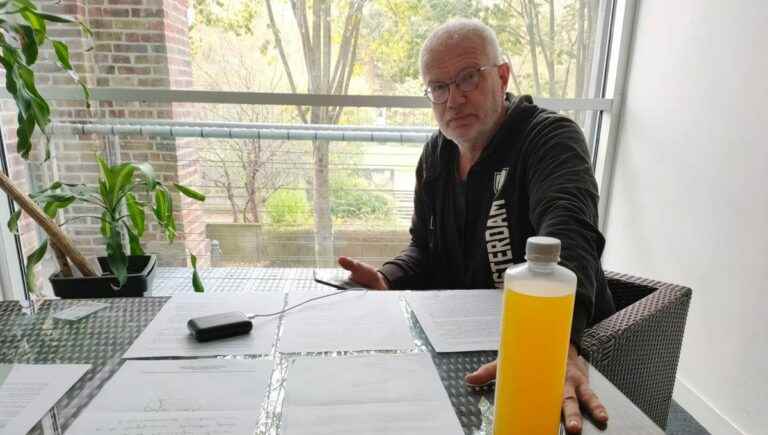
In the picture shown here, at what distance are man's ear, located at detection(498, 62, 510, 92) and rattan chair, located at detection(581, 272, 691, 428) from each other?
0.67 m

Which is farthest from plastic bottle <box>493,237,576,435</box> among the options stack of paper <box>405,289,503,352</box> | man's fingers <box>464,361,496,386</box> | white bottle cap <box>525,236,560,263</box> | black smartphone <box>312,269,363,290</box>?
black smartphone <box>312,269,363,290</box>

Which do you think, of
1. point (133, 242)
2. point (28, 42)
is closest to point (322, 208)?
point (133, 242)

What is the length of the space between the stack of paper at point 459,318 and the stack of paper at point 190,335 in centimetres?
29

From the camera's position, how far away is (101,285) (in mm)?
1333

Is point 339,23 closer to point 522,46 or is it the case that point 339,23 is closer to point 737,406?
point 522,46

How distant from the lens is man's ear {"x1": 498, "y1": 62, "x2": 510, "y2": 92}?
4.28ft

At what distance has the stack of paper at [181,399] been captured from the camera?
55 cm

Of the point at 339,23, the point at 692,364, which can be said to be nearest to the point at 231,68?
the point at 339,23

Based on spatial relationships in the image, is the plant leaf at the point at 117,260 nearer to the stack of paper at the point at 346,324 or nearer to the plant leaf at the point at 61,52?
the plant leaf at the point at 61,52

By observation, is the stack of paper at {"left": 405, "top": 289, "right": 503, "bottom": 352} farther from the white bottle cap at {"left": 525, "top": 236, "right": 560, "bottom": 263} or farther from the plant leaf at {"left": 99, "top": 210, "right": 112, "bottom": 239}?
the plant leaf at {"left": 99, "top": 210, "right": 112, "bottom": 239}

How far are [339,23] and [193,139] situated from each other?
869 millimetres

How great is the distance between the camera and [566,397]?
58cm

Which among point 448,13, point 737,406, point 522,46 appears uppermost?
point 448,13

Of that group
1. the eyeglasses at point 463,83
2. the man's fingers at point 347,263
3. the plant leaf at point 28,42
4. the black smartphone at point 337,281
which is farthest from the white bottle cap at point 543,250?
the plant leaf at point 28,42
